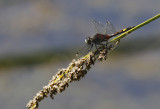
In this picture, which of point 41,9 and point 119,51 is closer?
point 119,51

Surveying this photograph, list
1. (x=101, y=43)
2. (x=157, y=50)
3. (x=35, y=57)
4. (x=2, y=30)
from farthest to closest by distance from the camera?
(x=2, y=30) < (x=35, y=57) < (x=157, y=50) < (x=101, y=43)

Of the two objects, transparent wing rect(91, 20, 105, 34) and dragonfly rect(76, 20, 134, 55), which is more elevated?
transparent wing rect(91, 20, 105, 34)

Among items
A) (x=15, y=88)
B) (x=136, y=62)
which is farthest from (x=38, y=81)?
(x=136, y=62)

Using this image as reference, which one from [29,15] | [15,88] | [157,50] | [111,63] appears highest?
[29,15]

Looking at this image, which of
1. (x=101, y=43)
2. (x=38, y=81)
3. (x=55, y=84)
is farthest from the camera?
(x=38, y=81)

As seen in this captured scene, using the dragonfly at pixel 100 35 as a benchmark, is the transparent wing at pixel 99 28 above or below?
above

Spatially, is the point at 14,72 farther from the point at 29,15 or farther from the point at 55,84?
the point at 55,84

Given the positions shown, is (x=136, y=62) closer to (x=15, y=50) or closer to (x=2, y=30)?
(x=15, y=50)

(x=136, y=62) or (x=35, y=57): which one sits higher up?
(x=35, y=57)

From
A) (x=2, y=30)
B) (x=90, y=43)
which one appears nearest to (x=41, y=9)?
(x=2, y=30)
